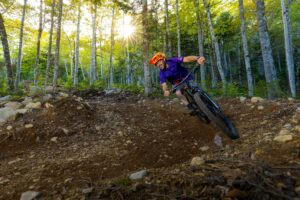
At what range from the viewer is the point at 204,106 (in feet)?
18.0

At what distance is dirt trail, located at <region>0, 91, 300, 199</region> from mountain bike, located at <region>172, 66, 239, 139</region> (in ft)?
1.04

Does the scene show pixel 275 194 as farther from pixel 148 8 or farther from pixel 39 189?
pixel 148 8

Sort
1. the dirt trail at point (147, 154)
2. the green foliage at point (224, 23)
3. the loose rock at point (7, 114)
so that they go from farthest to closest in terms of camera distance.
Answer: the green foliage at point (224, 23) → the loose rock at point (7, 114) → the dirt trail at point (147, 154)

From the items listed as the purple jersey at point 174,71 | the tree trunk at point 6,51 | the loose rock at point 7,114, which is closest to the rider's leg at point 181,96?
the purple jersey at point 174,71

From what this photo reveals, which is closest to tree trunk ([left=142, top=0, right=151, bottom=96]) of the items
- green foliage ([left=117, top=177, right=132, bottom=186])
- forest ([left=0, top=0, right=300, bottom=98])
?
forest ([left=0, top=0, right=300, bottom=98])

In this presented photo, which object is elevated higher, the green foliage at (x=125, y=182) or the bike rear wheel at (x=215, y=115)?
the bike rear wheel at (x=215, y=115)

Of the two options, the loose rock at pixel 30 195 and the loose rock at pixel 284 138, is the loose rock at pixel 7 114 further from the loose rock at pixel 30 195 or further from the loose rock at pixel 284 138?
the loose rock at pixel 284 138

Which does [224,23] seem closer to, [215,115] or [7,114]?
[215,115]

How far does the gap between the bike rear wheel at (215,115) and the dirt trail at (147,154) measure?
0.74 ft

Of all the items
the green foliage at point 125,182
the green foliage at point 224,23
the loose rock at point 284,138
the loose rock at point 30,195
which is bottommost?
the loose rock at point 30,195

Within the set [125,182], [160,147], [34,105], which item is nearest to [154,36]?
[34,105]

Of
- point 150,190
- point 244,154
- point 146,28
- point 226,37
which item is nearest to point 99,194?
point 150,190

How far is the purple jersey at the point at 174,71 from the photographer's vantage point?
239 inches

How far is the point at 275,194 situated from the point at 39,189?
138 inches
